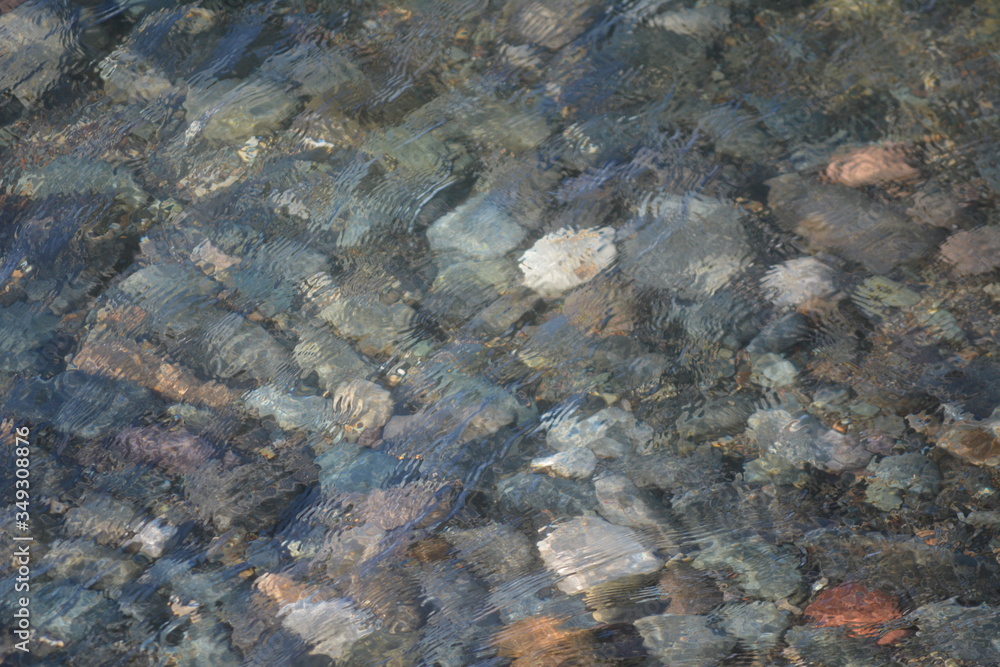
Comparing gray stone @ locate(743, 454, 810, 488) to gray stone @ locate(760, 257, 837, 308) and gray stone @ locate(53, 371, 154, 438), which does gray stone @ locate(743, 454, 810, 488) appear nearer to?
gray stone @ locate(760, 257, 837, 308)

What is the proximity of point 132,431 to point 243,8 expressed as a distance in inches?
34.6

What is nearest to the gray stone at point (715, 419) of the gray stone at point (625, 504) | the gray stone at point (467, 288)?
the gray stone at point (625, 504)

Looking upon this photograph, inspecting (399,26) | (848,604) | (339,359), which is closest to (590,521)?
(848,604)

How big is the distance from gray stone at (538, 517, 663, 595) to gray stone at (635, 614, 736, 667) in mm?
75

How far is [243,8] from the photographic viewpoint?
1504mm

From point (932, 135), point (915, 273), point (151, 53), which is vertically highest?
point (151, 53)

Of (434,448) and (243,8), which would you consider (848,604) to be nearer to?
(434,448)

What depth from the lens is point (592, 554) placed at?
3.67 ft

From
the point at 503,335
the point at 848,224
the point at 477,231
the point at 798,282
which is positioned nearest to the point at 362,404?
the point at 503,335

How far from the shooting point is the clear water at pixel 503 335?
3.57 ft

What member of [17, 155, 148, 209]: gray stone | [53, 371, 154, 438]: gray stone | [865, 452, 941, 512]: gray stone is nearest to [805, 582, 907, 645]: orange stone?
[865, 452, 941, 512]: gray stone

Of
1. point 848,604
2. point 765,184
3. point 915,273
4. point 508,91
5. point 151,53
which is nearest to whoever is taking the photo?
point 848,604

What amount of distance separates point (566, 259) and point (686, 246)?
0.68ft

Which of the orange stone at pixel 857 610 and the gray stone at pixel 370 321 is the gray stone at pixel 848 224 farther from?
the gray stone at pixel 370 321
